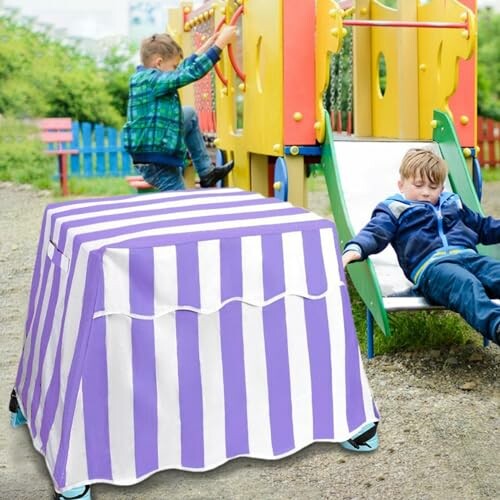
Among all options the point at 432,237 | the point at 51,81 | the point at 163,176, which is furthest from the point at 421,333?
the point at 51,81

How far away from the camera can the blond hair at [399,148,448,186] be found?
3887 millimetres

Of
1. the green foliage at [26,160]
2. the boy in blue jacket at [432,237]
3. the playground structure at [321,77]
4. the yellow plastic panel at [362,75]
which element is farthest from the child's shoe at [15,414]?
the green foliage at [26,160]

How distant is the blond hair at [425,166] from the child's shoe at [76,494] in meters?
1.99

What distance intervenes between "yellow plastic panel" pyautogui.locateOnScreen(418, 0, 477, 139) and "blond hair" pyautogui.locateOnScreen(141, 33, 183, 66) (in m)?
1.38

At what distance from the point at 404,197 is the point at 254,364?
1.55 m

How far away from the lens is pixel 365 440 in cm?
289

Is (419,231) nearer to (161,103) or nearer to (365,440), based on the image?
(365,440)

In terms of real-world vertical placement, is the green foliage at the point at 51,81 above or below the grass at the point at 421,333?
Answer: above

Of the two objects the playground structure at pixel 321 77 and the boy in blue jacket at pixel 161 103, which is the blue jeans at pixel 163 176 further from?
the playground structure at pixel 321 77

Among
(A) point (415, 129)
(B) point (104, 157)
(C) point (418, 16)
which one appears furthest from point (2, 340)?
(B) point (104, 157)

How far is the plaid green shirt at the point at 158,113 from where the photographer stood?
5.16 m

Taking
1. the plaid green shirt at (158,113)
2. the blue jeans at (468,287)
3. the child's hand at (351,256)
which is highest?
the plaid green shirt at (158,113)

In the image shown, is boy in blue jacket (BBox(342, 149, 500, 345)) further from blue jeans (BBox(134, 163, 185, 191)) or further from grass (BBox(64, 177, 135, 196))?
grass (BBox(64, 177, 135, 196))

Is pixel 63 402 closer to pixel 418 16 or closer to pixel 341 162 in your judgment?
pixel 341 162
